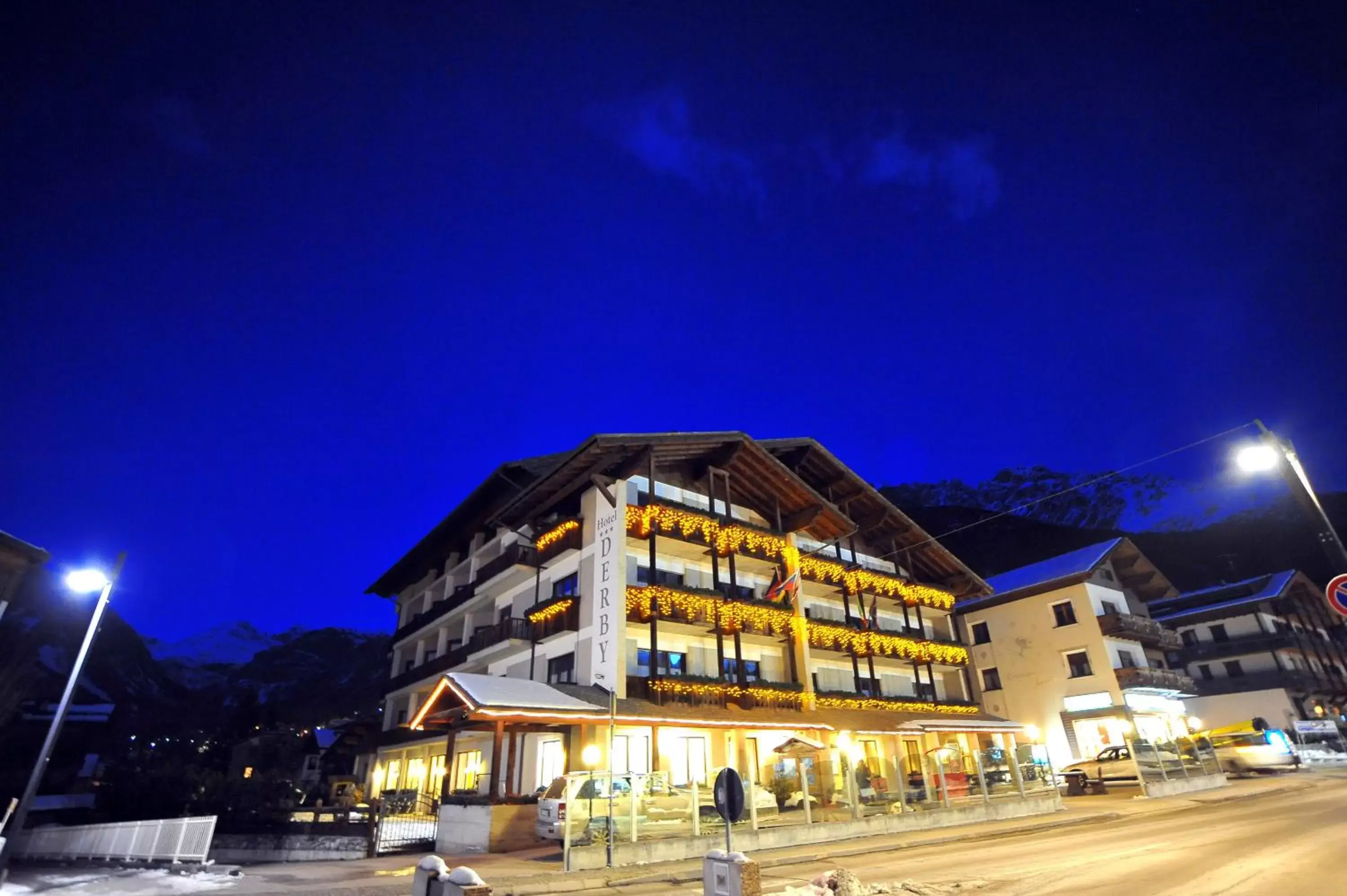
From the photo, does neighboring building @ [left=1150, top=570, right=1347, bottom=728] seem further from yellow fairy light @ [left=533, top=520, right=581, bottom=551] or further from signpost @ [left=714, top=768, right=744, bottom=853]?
signpost @ [left=714, top=768, right=744, bottom=853]

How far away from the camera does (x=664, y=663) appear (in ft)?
91.0

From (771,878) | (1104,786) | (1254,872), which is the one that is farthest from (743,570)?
(1254,872)

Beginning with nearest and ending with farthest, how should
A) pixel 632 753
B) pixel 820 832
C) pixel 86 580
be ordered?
pixel 86 580, pixel 820 832, pixel 632 753

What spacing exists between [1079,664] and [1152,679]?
11.2ft

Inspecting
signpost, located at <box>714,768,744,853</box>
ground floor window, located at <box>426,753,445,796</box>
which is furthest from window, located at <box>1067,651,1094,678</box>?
signpost, located at <box>714,768,744,853</box>

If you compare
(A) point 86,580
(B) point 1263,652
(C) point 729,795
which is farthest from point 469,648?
(B) point 1263,652

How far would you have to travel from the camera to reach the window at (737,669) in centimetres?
2892

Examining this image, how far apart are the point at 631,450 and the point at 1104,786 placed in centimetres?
2492

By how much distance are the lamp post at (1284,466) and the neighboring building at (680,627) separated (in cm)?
1328

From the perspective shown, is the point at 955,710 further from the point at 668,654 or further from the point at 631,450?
the point at 631,450

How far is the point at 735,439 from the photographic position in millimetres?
31719

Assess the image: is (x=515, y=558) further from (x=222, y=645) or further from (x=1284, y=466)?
(x=222, y=645)

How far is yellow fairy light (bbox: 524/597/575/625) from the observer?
27.7m

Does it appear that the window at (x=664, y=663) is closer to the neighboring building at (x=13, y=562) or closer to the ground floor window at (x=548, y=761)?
the ground floor window at (x=548, y=761)
